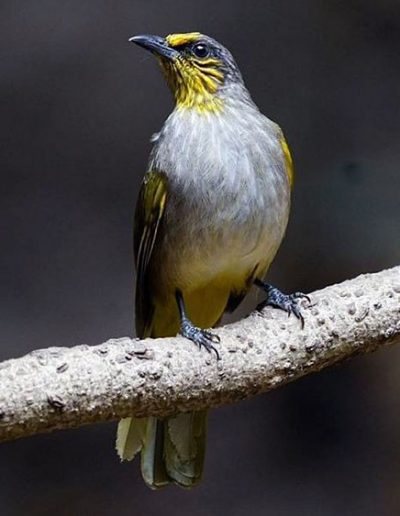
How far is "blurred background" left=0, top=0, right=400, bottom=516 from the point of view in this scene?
3.83 m

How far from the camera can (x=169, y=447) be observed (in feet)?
9.69

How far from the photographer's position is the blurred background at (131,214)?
12.6 ft

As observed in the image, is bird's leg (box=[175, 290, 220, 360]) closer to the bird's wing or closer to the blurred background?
the bird's wing

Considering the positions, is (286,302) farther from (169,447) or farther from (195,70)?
(195,70)

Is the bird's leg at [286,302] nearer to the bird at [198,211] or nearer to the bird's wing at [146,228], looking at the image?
the bird at [198,211]

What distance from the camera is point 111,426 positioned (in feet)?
12.6

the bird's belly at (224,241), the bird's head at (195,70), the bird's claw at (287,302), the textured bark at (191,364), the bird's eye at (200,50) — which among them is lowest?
the textured bark at (191,364)

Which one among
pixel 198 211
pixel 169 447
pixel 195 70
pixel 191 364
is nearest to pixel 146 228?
pixel 198 211

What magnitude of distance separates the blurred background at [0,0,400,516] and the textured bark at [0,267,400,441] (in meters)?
1.31

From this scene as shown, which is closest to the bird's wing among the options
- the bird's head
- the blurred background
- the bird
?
the bird

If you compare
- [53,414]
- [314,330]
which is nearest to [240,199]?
[314,330]

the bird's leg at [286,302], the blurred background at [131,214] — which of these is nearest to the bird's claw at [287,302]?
the bird's leg at [286,302]

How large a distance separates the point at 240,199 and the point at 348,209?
3.81 ft

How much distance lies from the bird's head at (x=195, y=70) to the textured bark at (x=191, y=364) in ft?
2.11
